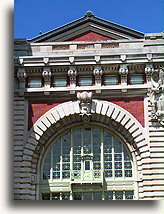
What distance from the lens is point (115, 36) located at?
85.4 ft

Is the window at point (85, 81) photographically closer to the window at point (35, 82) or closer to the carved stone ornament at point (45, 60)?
the carved stone ornament at point (45, 60)

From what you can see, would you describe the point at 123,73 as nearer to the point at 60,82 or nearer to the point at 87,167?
the point at 60,82

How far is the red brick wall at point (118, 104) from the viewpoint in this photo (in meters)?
24.2

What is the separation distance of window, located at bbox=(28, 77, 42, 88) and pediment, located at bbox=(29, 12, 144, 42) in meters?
2.70

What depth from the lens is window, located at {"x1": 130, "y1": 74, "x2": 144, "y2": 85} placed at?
2455cm

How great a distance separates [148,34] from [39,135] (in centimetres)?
776

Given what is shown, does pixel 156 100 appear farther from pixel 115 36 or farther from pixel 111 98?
pixel 115 36

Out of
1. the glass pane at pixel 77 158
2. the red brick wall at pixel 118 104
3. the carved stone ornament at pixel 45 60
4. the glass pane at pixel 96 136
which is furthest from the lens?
the glass pane at pixel 96 136

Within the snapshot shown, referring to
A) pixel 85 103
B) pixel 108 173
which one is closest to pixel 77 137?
pixel 85 103

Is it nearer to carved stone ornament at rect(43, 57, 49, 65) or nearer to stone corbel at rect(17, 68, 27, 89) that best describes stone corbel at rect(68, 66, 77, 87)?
carved stone ornament at rect(43, 57, 49, 65)

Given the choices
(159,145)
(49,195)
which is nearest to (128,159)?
(159,145)

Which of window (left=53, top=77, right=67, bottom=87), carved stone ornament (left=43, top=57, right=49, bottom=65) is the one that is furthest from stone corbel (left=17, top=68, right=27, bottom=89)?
window (left=53, top=77, right=67, bottom=87)

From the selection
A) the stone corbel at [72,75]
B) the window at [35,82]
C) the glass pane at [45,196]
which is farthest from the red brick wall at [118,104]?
the glass pane at [45,196]

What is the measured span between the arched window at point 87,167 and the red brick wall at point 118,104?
160cm
